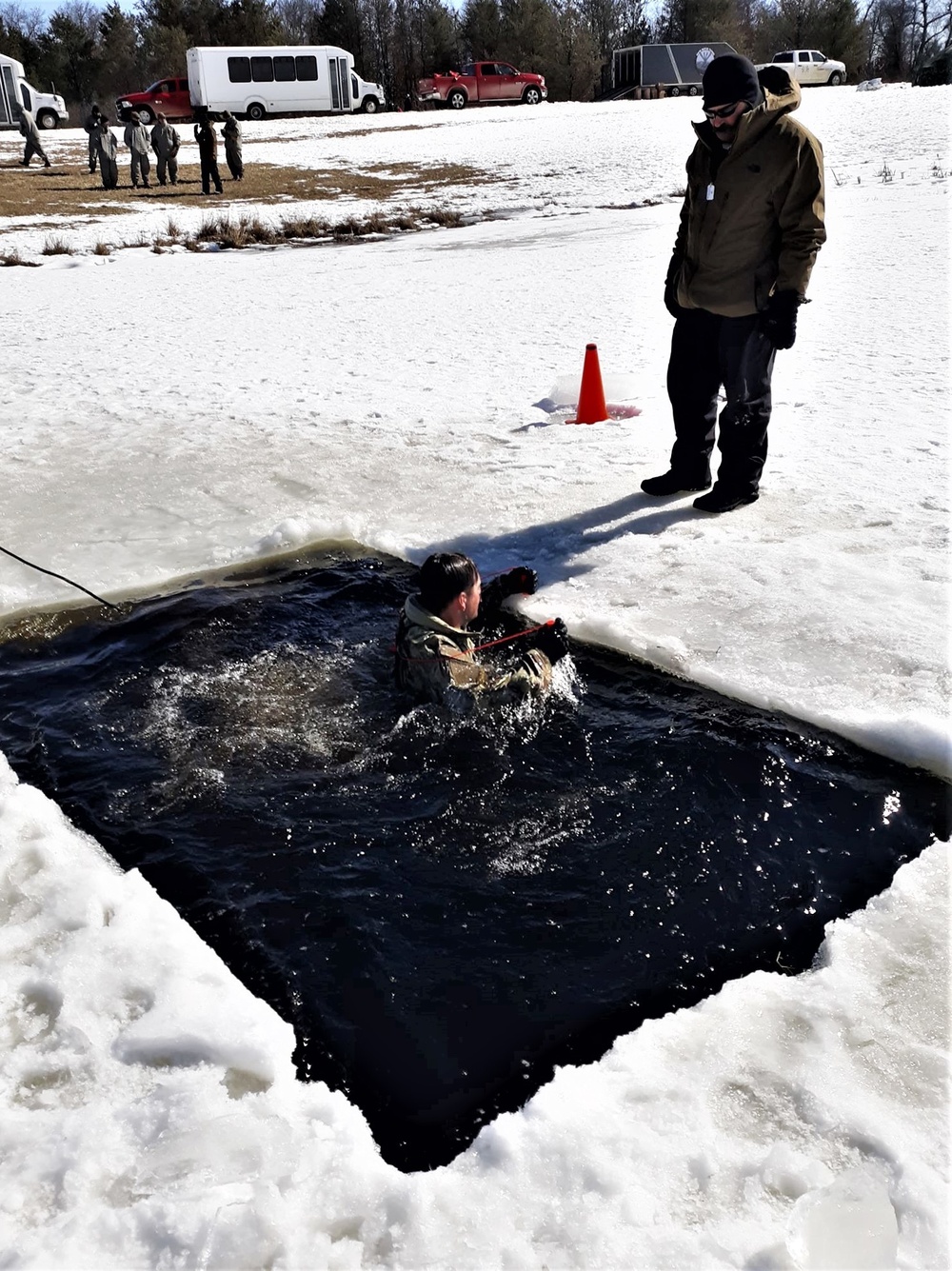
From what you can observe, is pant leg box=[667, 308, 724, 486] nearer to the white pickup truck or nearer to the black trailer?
the black trailer

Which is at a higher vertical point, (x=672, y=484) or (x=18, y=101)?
(x=18, y=101)

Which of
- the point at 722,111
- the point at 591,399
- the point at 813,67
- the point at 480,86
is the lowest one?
the point at 591,399

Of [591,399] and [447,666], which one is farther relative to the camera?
[591,399]

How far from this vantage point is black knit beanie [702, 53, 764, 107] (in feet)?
16.3

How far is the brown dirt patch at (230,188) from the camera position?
2345 centimetres

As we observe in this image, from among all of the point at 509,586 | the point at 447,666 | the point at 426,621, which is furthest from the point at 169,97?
the point at 447,666

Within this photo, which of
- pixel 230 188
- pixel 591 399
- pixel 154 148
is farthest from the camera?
pixel 154 148

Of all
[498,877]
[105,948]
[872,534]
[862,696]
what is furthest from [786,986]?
[872,534]

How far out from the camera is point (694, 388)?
5.90 meters

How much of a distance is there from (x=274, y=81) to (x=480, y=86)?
887cm

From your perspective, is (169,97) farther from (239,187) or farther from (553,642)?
(553,642)

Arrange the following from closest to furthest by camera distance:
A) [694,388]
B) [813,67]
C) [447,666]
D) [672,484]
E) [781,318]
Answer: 1. [447,666]
2. [781,318]
3. [694,388]
4. [672,484]
5. [813,67]

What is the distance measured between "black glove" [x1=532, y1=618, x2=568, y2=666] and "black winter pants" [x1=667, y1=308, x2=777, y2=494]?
199cm

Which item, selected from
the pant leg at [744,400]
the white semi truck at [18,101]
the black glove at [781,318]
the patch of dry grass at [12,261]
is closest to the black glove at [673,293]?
the pant leg at [744,400]
